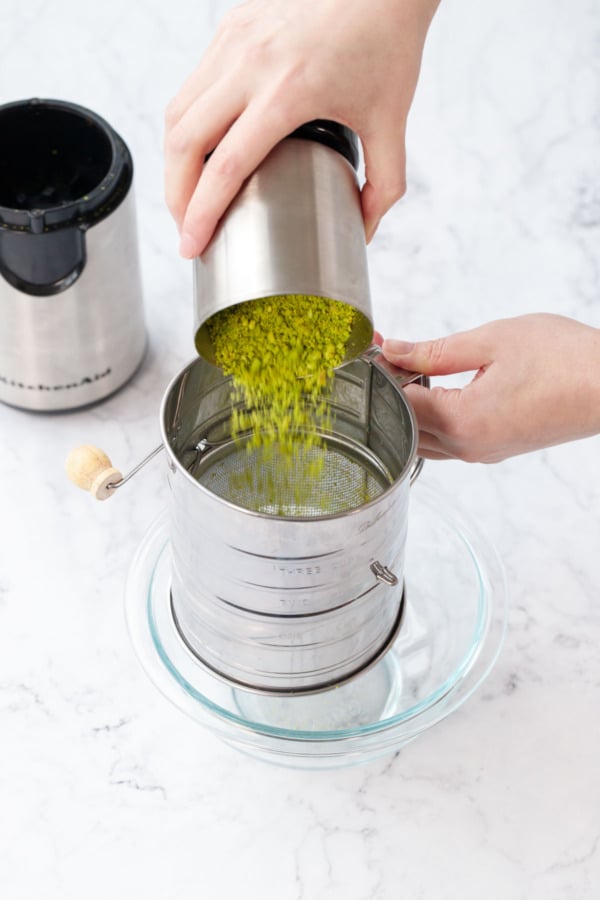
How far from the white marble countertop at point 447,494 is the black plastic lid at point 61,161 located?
0.78 feet

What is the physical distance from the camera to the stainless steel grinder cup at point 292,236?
855 mm

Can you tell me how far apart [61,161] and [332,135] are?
1.91ft

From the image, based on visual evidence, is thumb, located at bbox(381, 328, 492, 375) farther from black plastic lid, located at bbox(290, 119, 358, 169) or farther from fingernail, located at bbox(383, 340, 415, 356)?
black plastic lid, located at bbox(290, 119, 358, 169)

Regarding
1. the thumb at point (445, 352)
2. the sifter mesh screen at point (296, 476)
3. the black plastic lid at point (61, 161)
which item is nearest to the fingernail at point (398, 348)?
the thumb at point (445, 352)

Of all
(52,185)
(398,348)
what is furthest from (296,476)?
(52,185)

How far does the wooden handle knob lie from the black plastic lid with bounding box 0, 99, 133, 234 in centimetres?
31

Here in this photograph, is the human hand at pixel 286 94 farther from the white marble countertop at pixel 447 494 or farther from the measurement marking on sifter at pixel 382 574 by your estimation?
the white marble countertop at pixel 447 494

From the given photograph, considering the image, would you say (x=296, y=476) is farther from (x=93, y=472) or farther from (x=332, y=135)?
(x=332, y=135)

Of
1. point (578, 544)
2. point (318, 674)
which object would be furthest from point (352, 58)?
point (578, 544)

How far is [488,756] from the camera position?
118 cm

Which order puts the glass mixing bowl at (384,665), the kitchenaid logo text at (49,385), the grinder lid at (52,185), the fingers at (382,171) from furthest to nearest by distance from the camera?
the kitchenaid logo text at (49,385)
the grinder lid at (52,185)
the glass mixing bowl at (384,665)
the fingers at (382,171)

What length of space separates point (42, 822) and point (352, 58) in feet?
2.61

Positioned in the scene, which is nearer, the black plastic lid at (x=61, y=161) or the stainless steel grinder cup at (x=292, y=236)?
the stainless steel grinder cup at (x=292, y=236)

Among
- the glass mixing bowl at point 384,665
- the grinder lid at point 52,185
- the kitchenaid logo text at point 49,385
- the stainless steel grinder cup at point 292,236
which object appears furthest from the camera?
the kitchenaid logo text at point 49,385
